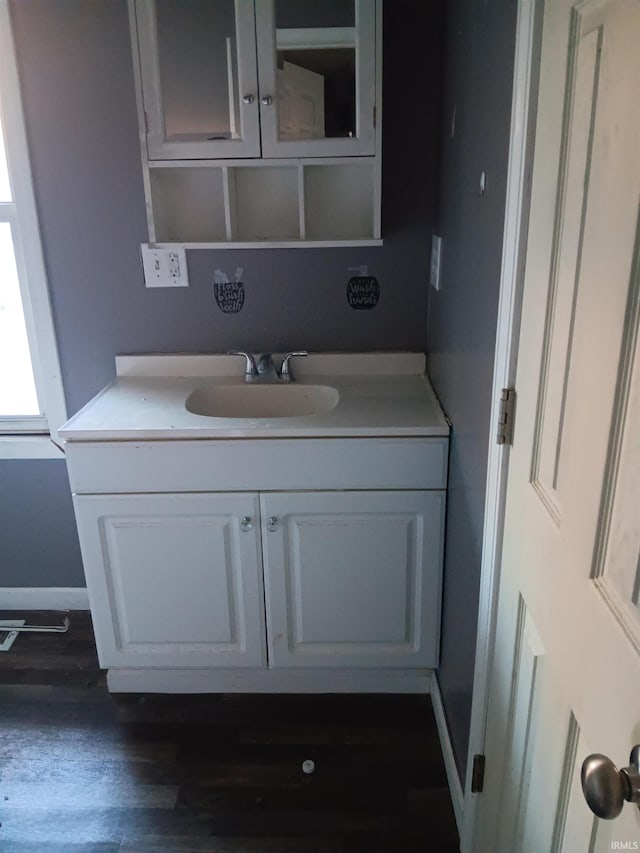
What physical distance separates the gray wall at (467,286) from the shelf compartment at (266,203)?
0.47 meters

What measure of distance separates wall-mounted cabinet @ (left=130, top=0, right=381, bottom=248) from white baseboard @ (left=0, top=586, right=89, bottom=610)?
1360mm

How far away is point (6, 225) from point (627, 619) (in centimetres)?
210

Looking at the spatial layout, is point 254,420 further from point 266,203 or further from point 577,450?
point 577,450

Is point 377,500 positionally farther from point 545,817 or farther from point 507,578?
point 545,817

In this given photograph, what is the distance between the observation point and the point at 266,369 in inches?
83.0

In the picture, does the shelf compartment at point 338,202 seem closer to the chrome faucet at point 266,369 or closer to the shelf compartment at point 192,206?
the shelf compartment at point 192,206

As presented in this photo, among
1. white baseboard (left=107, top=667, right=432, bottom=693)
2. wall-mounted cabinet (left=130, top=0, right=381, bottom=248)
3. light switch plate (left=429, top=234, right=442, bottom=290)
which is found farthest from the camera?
white baseboard (left=107, top=667, right=432, bottom=693)

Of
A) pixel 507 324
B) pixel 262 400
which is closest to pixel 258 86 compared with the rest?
pixel 262 400

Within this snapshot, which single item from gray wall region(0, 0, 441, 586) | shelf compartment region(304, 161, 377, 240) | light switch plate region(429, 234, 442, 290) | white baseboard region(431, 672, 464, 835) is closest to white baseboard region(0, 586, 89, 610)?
gray wall region(0, 0, 441, 586)

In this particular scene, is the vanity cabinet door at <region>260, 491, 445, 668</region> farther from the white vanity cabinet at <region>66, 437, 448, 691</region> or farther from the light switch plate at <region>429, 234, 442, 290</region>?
the light switch plate at <region>429, 234, 442, 290</region>

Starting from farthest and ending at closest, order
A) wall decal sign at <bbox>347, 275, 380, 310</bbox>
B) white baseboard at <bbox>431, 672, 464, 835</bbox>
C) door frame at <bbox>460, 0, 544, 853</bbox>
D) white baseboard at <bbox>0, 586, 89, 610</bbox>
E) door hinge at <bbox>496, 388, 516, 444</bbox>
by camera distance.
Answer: white baseboard at <bbox>0, 586, 89, 610</bbox>, wall decal sign at <bbox>347, 275, 380, 310</bbox>, white baseboard at <bbox>431, 672, 464, 835</bbox>, door hinge at <bbox>496, 388, 516, 444</bbox>, door frame at <bbox>460, 0, 544, 853</bbox>

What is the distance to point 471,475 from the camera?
1.49m

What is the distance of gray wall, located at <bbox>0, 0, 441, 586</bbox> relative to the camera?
1.92 metres

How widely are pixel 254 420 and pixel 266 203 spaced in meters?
0.74
